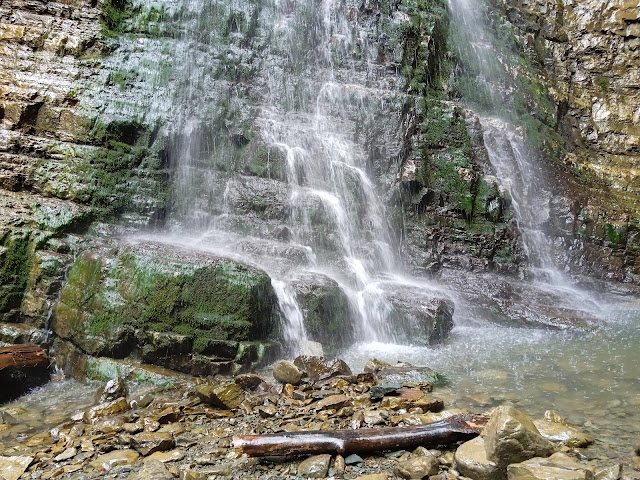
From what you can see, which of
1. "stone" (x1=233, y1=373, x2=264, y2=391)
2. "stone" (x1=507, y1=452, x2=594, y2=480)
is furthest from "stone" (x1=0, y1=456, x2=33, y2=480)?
"stone" (x1=507, y1=452, x2=594, y2=480)

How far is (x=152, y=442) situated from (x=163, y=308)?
2.74 m

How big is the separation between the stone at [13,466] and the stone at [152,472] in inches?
44.1

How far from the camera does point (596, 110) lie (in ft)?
54.4

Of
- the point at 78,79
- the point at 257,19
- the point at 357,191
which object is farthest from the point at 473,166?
the point at 78,79

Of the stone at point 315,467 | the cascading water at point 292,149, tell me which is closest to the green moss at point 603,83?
the cascading water at point 292,149

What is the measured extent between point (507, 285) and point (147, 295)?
8322 mm

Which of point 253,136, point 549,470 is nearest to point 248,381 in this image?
point 549,470

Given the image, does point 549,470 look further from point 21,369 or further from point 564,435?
point 21,369

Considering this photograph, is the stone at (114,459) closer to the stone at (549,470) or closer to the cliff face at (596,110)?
the stone at (549,470)

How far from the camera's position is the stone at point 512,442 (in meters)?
3.28

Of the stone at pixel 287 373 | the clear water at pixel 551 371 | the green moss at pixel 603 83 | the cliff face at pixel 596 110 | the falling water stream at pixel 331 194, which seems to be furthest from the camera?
the green moss at pixel 603 83

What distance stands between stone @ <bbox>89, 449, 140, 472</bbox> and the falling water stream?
2.11m

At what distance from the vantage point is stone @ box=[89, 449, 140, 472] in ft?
13.6

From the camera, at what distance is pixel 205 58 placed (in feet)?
41.1
